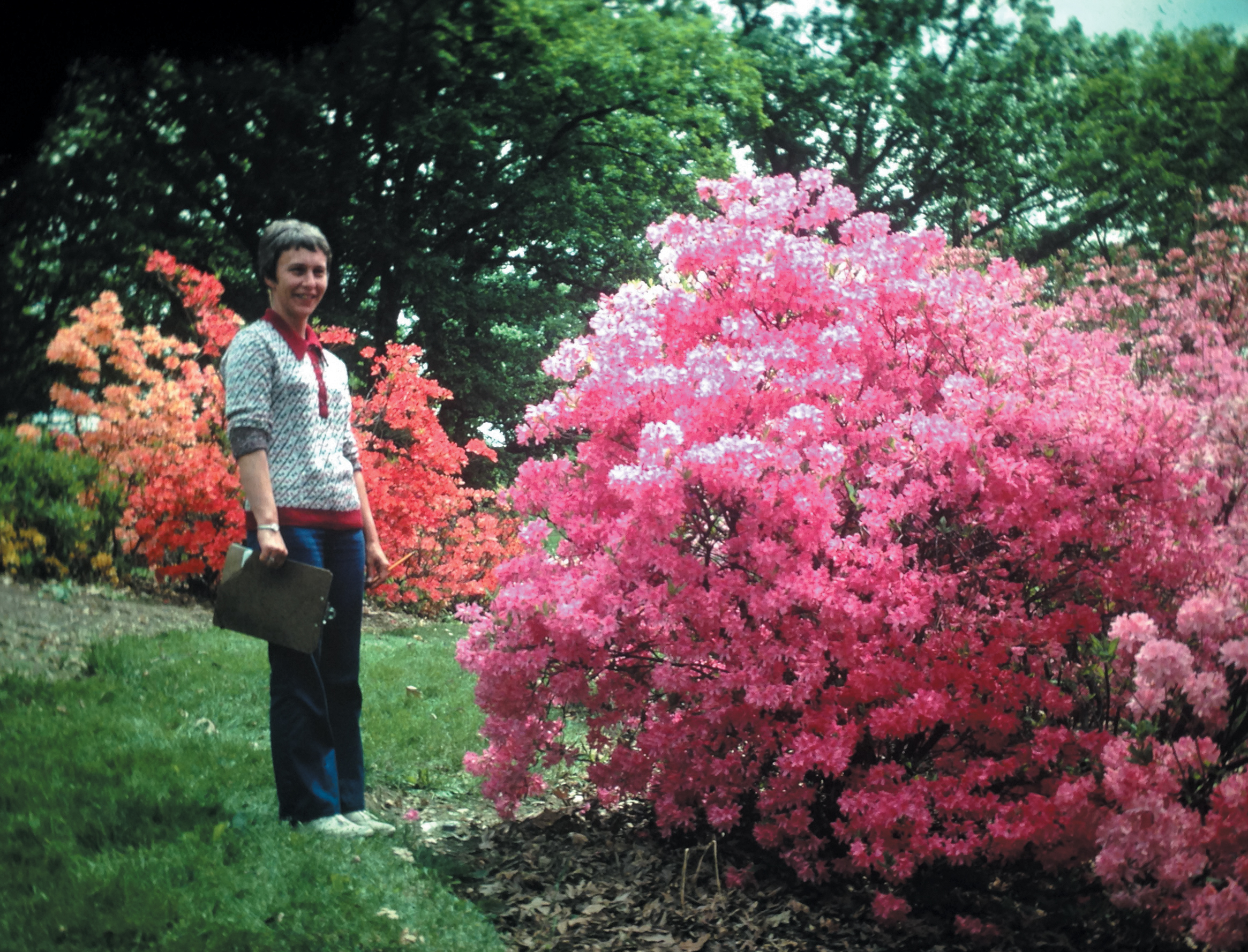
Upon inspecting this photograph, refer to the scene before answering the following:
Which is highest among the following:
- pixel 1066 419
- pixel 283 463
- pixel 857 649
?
pixel 1066 419

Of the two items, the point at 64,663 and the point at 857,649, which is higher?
the point at 857,649

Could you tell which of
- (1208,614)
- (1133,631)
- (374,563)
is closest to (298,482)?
(374,563)

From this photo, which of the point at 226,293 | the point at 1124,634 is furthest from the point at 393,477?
the point at 1124,634

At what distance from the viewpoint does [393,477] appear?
8.06m

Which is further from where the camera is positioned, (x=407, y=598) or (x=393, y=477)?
(x=407, y=598)

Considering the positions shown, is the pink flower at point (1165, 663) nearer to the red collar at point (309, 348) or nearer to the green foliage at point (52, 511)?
the red collar at point (309, 348)

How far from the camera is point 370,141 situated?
16.2 feet

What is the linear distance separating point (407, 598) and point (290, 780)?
5.91 m

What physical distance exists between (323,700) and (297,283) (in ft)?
3.99

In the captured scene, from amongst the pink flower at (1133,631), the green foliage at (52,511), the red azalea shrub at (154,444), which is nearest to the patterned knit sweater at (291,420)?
the pink flower at (1133,631)

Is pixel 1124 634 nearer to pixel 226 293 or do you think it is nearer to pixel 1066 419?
pixel 1066 419

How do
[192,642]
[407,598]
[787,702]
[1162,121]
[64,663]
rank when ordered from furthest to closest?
[407,598], [192,642], [64,663], [1162,121], [787,702]

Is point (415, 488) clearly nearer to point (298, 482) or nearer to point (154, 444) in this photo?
point (154, 444)

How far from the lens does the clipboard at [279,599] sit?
2596 mm
